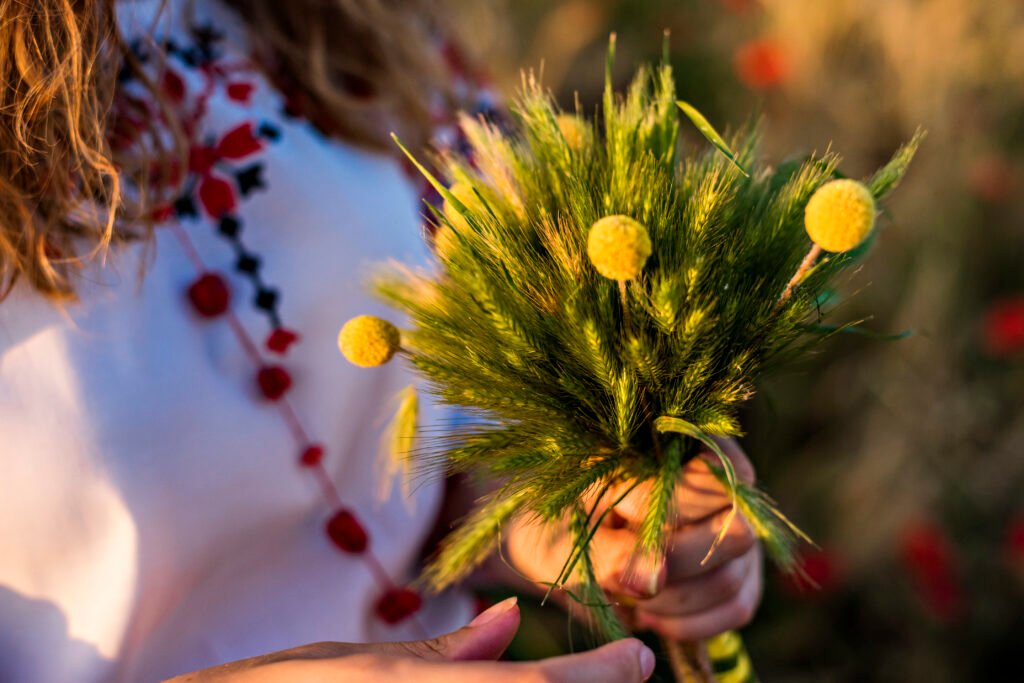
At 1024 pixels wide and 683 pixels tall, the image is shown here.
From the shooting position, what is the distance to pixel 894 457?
1.78m

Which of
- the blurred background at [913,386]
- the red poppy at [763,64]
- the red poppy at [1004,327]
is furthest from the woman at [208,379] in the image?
the red poppy at [1004,327]

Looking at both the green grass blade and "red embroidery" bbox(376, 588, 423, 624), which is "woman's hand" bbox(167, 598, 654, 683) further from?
"red embroidery" bbox(376, 588, 423, 624)

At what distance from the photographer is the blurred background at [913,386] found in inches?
70.2

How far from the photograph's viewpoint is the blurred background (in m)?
1.78

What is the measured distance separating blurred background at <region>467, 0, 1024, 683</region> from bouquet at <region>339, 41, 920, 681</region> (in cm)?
134

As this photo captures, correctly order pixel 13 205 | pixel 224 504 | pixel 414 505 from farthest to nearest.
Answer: pixel 414 505 < pixel 224 504 < pixel 13 205

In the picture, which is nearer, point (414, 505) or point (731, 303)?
point (731, 303)

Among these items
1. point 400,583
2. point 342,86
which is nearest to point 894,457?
point 400,583

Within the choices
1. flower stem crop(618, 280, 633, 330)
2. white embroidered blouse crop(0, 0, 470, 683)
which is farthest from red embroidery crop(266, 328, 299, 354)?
flower stem crop(618, 280, 633, 330)

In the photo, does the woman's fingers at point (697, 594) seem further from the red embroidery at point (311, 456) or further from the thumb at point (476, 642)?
the red embroidery at point (311, 456)

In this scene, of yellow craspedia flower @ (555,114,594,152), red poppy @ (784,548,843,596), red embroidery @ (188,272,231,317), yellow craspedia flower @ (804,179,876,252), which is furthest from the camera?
red poppy @ (784,548,843,596)

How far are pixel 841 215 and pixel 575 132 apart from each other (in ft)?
0.62

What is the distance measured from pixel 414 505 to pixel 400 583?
4.1 inches

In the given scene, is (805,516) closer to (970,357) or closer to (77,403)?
(970,357)
